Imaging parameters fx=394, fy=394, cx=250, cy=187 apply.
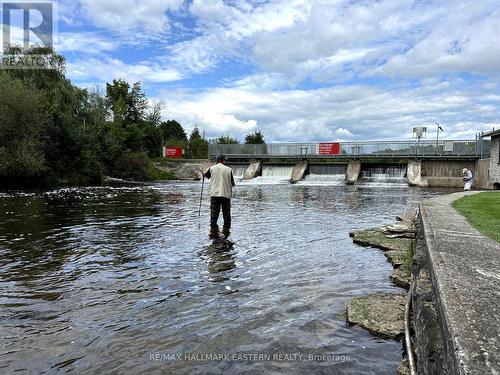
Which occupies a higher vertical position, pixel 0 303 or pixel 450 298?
pixel 450 298

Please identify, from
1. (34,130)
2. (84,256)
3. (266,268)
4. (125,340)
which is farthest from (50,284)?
(34,130)

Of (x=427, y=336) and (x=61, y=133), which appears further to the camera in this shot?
(x=61, y=133)

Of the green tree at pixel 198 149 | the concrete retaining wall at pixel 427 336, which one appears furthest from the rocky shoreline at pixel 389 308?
the green tree at pixel 198 149

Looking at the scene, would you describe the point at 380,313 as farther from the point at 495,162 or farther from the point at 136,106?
the point at 136,106

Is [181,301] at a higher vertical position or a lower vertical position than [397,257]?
lower

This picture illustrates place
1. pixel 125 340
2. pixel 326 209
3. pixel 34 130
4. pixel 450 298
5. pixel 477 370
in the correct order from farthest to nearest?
pixel 34 130 → pixel 326 209 → pixel 125 340 → pixel 450 298 → pixel 477 370

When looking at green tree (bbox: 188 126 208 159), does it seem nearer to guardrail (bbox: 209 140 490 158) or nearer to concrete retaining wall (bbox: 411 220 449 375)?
guardrail (bbox: 209 140 490 158)

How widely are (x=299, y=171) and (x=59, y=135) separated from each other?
25.2 m

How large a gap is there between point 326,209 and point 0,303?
14.4 metres

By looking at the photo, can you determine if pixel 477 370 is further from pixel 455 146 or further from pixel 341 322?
pixel 455 146

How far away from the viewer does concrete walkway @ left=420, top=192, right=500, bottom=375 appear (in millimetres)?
2246

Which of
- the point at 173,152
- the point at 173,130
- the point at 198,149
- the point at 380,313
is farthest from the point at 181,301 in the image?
the point at 173,130

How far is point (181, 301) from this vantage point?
222 inches

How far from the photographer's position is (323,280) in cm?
670
